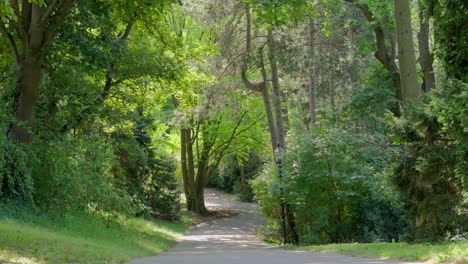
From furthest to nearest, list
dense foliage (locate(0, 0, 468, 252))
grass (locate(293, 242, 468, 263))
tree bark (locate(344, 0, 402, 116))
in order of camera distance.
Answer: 1. tree bark (locate(344, 0, 402, 116))
2. dense foliage (locate(0, 0, 468, 252))
3. grass (locate(293, 242, 468, 263))

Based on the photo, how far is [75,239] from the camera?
14.4 meters

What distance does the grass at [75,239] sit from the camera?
435 inches

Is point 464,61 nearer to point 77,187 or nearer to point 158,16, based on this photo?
point 158,16

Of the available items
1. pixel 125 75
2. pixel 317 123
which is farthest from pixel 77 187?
pixel 317 123

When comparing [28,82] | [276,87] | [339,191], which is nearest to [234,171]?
[276,87]

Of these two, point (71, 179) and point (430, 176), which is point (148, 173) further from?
point (430, 176)

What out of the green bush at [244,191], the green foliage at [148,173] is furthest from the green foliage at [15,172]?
the green bush at [244,191]

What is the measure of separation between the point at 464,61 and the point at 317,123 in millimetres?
19007

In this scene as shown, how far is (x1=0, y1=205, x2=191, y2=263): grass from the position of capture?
11047 millimetres

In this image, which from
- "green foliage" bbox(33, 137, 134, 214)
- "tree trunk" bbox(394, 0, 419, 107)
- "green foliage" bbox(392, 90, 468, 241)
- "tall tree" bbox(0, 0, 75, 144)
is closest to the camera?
"green foliage" bbox(392, 90, 468, 241)

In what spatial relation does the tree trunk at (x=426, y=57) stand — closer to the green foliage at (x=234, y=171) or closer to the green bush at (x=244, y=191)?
the green foliage at (x=234, y=171)

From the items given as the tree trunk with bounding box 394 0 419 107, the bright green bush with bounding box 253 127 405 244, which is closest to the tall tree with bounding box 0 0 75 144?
the tree trunk with bounding box 394 0 419 107

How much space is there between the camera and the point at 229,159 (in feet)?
173

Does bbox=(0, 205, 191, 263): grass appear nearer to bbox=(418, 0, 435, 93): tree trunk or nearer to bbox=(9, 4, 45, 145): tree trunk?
bbox=(9, 4, 45, 145): tree trunk
